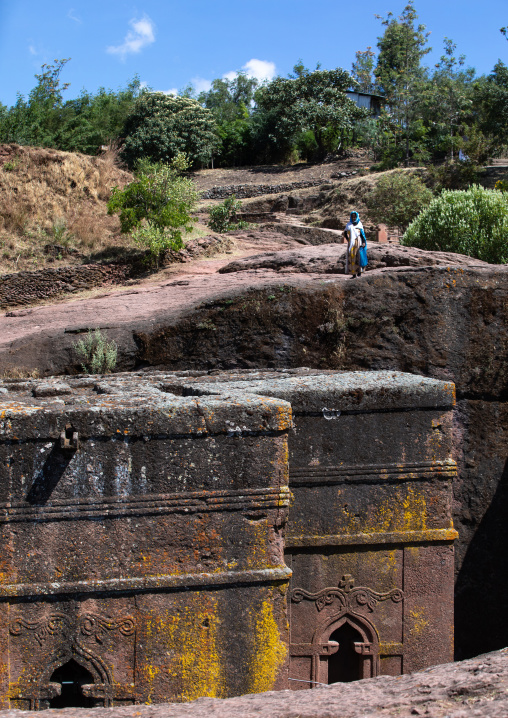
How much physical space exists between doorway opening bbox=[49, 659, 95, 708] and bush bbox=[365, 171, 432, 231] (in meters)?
21.6

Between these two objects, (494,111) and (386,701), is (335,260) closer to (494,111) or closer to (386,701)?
(386,701)

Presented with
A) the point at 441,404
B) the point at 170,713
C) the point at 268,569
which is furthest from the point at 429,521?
the point at 170,713

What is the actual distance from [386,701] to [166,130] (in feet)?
113

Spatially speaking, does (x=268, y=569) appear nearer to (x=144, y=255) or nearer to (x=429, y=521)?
(x=429, y=521)

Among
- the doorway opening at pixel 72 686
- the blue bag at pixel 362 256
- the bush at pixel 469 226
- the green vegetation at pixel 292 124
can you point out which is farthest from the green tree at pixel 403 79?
the doorway opening at pixel 72 686

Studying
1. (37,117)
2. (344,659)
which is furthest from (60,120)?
(344,659)

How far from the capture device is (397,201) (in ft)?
79.8

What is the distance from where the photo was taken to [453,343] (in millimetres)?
8445

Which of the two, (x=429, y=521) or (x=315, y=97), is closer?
(x=429, y=521)

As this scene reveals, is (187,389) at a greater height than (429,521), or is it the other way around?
(187,389)

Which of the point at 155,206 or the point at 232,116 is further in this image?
the point at 232,116

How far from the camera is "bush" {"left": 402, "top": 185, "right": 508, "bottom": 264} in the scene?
16844 millimetres

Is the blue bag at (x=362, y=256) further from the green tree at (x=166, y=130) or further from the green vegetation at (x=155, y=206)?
the green tree at (x=166, y=130)

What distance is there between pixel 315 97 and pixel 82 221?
68.6ft
